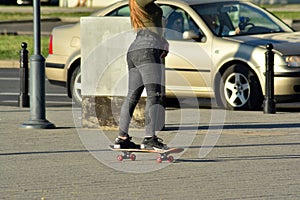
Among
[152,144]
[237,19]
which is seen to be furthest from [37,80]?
[237,19]

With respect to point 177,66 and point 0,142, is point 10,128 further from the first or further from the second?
point 177,66

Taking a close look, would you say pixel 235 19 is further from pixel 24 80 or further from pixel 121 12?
pixel 24 80

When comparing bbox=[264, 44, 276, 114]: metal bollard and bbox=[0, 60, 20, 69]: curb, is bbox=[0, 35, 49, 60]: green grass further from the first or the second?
bbox=[264, 44, 276, 114]: metal bollard

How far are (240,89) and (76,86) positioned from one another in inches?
98.6

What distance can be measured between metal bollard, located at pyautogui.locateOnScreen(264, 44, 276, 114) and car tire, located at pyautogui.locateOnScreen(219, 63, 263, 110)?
0.36 metres

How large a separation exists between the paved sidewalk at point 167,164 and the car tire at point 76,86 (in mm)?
1543

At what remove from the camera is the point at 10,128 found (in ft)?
40.5

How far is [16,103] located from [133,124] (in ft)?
13.4

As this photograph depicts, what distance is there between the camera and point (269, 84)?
13539 millimetres

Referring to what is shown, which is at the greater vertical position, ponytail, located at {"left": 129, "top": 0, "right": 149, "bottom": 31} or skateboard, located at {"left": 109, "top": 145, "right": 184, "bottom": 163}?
ponytail, located at {"left": 129, "top": 0, "right": 149, "bottom": 31}

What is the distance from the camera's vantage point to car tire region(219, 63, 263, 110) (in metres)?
14.0

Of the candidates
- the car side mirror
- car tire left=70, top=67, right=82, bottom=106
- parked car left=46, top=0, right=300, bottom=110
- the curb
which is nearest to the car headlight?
parked car left=46, top=0, right=300, bottom=110

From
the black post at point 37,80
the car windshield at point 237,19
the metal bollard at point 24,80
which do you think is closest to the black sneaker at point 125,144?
the black post at point 37,80

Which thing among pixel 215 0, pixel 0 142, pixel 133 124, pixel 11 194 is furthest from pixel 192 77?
pixel 11 194
